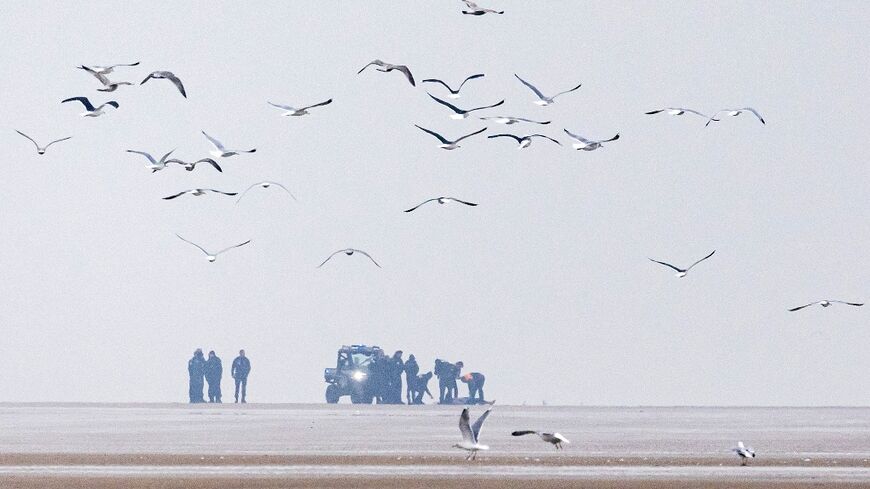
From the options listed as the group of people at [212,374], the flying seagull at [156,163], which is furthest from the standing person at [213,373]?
the flying seagull at [156,163]

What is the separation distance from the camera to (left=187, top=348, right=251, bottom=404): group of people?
479ft

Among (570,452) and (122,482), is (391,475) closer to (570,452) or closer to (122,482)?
(122,482)

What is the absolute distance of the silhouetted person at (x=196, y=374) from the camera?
154750 millimetres

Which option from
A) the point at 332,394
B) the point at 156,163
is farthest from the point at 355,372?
the point at 156,163

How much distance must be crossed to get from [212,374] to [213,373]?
170 millimetres

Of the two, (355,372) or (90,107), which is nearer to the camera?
(90,107)

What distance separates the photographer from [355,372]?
155000 mm

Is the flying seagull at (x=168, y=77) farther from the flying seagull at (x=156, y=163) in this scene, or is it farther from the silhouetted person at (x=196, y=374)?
the silhouetted person at (x=196, y=374)

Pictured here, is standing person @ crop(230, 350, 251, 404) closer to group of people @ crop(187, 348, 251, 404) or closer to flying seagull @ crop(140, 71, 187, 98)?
group of people @ crop(187, 348, 251, 404)

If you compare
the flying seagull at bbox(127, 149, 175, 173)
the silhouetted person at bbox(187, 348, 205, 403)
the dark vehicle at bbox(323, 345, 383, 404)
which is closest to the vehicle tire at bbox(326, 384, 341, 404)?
the dark vehicle at bbox(323, 345, 383, 404)

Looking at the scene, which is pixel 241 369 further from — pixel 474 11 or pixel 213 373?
pixel 474 11

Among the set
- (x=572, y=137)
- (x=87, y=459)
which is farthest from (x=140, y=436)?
(x=572, y=137)

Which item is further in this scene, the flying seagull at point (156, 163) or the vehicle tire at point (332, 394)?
the vehicle tire at point (332, 394)

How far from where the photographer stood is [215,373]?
152625 millimetres
